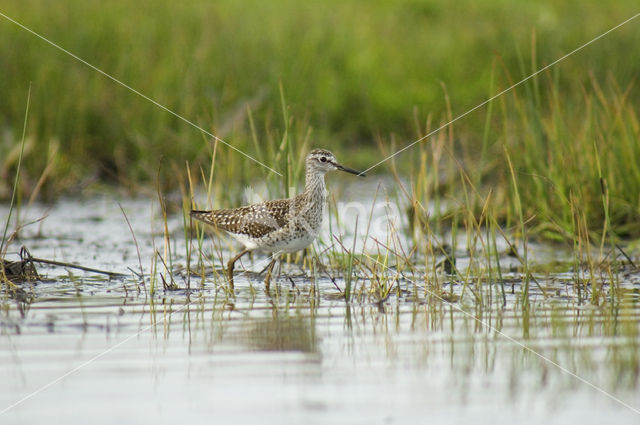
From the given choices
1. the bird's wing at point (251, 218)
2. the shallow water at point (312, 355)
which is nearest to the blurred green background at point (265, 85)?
the bird's wing at point (251, 218)

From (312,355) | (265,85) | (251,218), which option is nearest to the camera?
(312,355)

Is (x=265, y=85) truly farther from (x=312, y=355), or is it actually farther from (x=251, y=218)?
(x=312, y=355)

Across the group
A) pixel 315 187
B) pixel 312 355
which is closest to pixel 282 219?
pixel 315 187

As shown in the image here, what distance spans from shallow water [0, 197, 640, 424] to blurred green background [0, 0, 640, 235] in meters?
1.81

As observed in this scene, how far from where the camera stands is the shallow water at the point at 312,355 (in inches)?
155

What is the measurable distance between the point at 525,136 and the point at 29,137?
239 inches

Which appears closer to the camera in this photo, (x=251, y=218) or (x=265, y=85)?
(x=251, y=218)

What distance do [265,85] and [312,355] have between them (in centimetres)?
882

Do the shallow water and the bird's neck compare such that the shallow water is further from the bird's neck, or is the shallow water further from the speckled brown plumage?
the bird's neck

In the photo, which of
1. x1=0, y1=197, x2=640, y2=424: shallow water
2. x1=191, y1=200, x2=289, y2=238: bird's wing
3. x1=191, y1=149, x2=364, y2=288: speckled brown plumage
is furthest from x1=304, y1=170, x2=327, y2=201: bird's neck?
x1=0, y1=197, x2=640, y2=424: shallow water

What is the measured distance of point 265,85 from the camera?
13.3 m

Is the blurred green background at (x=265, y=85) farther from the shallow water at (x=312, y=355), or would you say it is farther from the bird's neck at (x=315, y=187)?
the shallow water at (x=312, y=355)

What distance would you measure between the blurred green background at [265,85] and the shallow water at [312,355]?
1813 millimetres

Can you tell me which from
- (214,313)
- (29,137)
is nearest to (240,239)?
(214,313)
